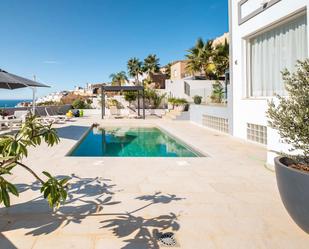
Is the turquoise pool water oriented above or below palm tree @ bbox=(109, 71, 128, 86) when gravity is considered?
below

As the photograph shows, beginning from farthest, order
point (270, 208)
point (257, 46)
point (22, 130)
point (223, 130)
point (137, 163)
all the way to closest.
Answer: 1. point (223, 130)
2. point (257, 46)
3. point (137, 163)
4. point (270, 208)
5. point (22, 130)

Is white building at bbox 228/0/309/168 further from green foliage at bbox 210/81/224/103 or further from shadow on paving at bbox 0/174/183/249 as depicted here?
shadow on paving at bbox 0/174/183/249

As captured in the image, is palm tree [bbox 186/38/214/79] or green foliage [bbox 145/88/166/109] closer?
green foliage [bbox 145/88/166/109]

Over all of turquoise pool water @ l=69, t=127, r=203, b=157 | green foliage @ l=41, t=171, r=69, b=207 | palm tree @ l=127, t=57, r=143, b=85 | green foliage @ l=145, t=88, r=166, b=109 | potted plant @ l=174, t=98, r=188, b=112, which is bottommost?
turquoise pool water @ l=69, t=127, r=203, b=157

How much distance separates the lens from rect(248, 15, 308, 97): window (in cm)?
707

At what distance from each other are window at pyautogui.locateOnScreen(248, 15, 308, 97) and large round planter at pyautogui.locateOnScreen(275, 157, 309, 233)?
525cm

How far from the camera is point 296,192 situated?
2.71 m

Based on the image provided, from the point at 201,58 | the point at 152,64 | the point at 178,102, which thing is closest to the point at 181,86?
the point at 178,102

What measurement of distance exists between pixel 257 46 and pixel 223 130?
14.9 ft

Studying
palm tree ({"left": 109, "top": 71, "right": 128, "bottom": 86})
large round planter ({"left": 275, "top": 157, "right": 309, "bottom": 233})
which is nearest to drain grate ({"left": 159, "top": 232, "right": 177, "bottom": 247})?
large round planter ({"left": 275, "top": 157, "right": 309, "bottom": 233})

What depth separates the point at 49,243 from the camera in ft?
9.05

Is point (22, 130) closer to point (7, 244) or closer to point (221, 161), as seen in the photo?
point (7, 244)

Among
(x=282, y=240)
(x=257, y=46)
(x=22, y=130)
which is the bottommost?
(x=282, y=240)

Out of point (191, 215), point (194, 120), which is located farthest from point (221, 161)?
point (194, 120)
